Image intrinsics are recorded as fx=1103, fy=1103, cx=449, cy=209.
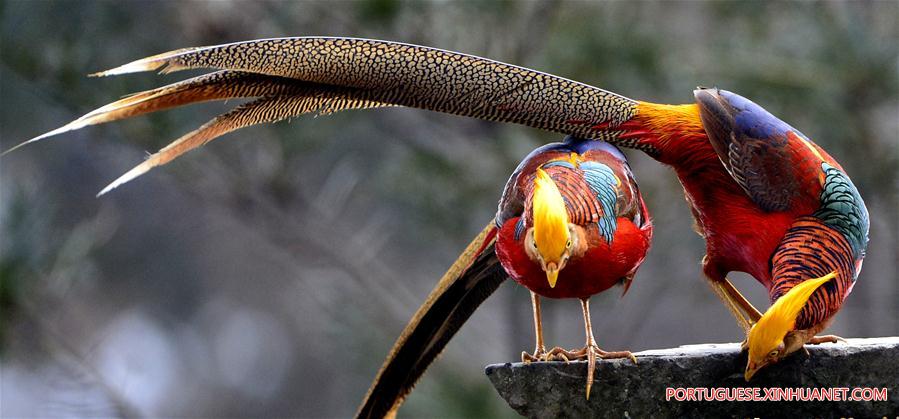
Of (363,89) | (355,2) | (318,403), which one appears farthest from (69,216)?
(363,89)

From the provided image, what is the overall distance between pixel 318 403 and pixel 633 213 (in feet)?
38.6

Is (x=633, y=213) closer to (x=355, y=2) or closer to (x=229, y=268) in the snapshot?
(x=355, y=2)

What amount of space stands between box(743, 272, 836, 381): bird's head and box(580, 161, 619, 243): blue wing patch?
15.6 inches

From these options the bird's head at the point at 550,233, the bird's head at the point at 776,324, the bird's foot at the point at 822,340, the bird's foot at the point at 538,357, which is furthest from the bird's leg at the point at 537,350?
the bird's foot at the point at 822,340

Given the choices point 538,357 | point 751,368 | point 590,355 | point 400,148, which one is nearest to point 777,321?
point 751,368

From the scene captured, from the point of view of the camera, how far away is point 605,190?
2.70 m

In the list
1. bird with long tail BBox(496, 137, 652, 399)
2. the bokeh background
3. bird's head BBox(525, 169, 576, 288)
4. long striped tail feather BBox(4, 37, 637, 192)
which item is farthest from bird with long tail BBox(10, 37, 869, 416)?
the bokeh background

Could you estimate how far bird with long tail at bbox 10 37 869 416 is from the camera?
2.58 meters

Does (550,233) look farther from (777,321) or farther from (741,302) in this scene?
(741,302)

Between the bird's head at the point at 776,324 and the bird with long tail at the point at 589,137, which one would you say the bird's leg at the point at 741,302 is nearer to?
the bird with long tail at the point at 589,137

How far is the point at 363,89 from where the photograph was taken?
2.69 meters

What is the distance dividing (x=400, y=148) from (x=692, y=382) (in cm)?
489

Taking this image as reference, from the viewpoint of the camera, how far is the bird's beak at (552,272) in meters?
2.40

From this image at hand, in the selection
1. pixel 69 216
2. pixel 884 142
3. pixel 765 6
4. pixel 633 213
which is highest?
pixel 69 216
